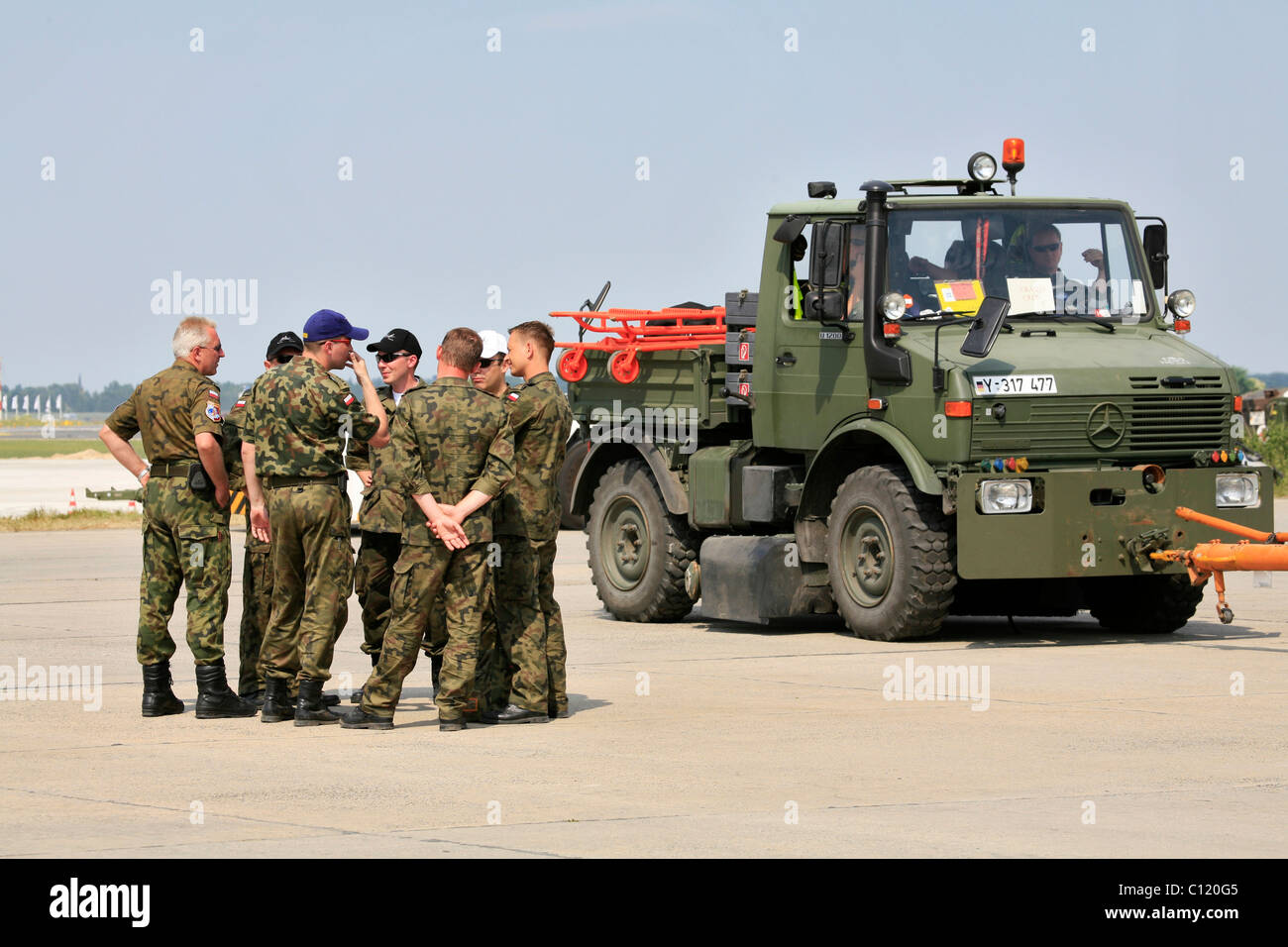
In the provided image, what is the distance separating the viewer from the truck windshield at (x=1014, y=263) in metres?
14.0

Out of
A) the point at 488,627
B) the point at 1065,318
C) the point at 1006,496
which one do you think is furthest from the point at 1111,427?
the point at 488,627

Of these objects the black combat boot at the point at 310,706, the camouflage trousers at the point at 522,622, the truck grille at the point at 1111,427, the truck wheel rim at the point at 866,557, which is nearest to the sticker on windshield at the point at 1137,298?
the truck grille at the point at 1111,427

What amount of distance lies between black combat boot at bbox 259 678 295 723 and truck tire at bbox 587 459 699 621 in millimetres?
5763

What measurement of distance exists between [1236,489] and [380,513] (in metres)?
6.34

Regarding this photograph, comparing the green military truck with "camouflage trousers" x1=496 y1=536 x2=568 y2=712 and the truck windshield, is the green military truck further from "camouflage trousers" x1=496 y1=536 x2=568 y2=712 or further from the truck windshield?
"camouflage trousers" x1=496 y1=536 x2=568 y2=712

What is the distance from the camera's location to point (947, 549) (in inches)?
535

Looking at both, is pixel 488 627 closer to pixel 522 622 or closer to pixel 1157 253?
pixel 522 622

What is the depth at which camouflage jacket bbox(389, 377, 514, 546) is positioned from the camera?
393 inches

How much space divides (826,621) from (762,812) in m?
8.48

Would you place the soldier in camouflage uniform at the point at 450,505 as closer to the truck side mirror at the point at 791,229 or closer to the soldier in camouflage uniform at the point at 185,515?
the soldier in camouflage uniform at the point at 185,515

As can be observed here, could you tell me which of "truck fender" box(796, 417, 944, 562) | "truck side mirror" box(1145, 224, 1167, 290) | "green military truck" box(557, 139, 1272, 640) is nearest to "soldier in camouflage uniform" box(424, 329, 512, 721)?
"green military truck" box(557, 139, 1272, 640)

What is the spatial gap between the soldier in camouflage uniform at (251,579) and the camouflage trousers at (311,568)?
189 mm

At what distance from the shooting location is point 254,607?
10.8 metres
